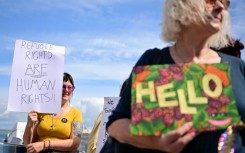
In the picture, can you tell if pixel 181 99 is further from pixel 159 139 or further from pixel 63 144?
pixel 63 144

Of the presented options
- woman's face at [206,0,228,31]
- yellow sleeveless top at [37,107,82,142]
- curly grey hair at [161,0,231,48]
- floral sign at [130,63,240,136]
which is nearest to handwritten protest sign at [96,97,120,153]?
yellow sleeveless top at [37,107,82,142]

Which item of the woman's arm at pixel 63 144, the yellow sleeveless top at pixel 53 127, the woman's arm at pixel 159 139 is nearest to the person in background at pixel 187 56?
the woman's arm at pixel 159 139

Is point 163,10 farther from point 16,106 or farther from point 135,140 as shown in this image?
point 16,106

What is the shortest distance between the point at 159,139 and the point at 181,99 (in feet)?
0.53

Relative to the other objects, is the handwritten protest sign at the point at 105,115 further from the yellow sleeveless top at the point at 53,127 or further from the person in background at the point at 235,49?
the person in background at the point at 235,49

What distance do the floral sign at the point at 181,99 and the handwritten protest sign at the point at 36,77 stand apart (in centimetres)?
273

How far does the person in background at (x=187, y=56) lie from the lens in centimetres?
148

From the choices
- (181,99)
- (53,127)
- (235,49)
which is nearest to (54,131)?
(53,127)

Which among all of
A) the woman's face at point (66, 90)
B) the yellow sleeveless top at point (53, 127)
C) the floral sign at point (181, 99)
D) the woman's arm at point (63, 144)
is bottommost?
the woman's arm at point (63, 144)

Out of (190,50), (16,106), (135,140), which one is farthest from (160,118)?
(16,106)

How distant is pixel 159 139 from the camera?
1.35m

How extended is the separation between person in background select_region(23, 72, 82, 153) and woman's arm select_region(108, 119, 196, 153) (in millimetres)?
2501

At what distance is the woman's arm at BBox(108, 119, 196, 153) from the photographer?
4.32 feet

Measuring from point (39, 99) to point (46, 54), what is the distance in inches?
20.3
